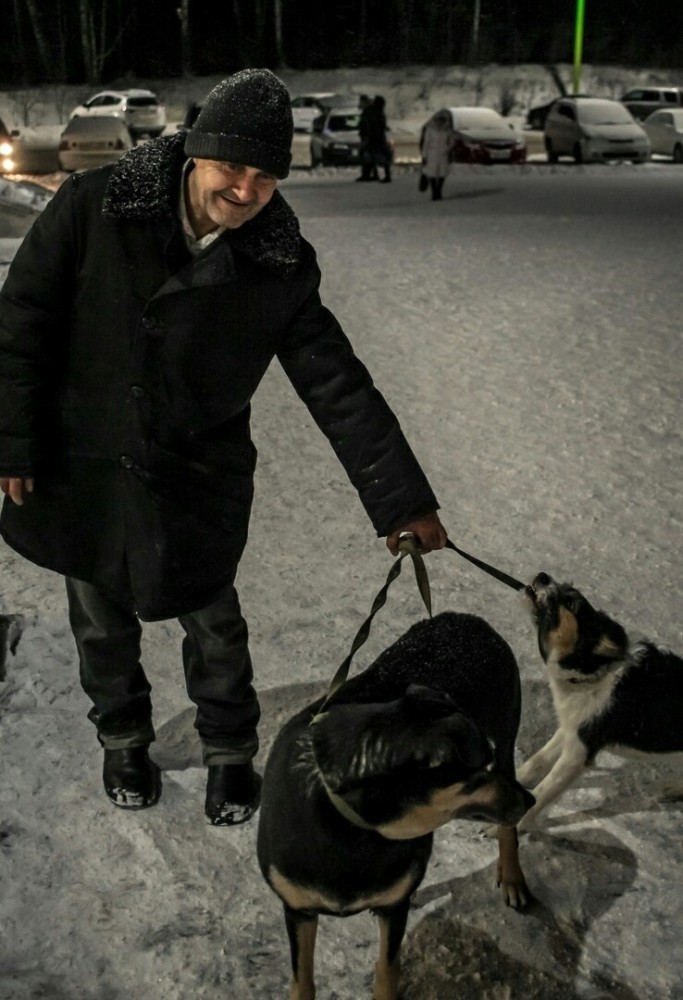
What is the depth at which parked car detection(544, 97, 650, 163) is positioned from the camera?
2264cm

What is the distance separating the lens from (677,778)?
12.5ft

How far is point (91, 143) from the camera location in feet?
70.9

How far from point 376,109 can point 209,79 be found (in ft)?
88.8

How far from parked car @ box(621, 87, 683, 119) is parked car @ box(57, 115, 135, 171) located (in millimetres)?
15164

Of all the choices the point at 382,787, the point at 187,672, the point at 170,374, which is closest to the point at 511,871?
the point at 382,787

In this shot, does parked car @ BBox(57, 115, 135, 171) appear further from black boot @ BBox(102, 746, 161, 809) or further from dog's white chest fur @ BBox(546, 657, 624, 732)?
dog's white chest fur @ BBox(546, 657, 624, 732)

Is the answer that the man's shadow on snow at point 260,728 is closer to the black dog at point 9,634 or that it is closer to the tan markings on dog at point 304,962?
the black dog at point 9,634

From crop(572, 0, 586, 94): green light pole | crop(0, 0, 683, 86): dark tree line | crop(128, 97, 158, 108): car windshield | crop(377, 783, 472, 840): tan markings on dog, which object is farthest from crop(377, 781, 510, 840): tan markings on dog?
crop(0, 0, 683, 86): dark tree line

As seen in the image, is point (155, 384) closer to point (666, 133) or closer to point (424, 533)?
point (424, 533)

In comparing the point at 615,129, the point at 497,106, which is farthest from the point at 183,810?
the point at 497,106

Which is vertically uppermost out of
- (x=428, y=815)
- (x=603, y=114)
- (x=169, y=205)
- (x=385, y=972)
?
(x=169, y=205)

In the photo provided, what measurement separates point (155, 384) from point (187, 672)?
1032 mm

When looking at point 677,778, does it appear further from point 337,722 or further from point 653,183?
point 653,183

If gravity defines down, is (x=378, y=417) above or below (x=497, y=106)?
above
